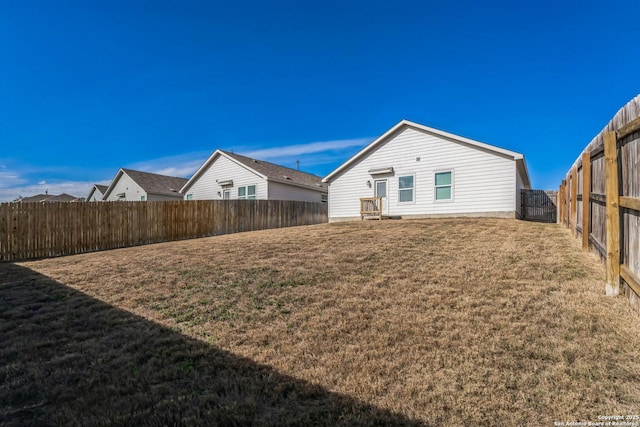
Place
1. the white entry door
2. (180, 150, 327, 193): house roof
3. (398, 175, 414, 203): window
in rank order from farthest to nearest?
(180, 150, 327, 193): house roof → the white entry door → (398, 175, 414, 203): window

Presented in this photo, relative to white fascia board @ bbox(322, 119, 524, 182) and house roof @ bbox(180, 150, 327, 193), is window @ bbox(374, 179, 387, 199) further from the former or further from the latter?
house roof @ bbox(180, 150, 327, 193)

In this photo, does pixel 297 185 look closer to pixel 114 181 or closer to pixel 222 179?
pixel 222 179

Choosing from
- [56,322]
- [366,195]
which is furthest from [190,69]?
[56,322]

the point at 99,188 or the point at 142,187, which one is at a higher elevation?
the point at 99,188

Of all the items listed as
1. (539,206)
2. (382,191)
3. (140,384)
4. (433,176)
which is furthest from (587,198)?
(539,206)

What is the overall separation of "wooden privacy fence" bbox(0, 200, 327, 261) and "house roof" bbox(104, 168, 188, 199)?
13.7 metres

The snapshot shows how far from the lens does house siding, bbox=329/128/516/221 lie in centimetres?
1477

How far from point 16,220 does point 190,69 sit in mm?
9970

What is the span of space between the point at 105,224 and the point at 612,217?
14.4 m

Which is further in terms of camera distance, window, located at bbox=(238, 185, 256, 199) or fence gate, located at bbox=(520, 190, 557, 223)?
window, located at bbox=(238, 185, 256, 199)

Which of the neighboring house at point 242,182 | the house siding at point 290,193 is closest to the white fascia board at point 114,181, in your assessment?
the neighboring house at point 242,182

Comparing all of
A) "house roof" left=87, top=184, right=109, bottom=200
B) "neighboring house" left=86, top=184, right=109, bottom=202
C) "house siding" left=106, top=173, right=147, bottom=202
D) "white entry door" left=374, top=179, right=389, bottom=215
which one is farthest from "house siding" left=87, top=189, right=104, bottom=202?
"white entry door" left=374, top=179, right=389, bottom=215

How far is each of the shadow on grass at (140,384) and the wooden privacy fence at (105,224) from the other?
8.51m

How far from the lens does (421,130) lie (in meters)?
16.5
